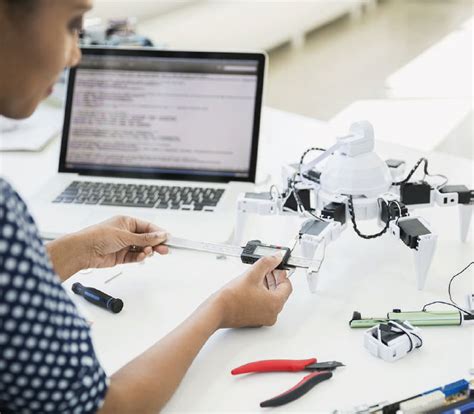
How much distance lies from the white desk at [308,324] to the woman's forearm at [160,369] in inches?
1.6

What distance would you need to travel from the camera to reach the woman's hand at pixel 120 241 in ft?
3.58

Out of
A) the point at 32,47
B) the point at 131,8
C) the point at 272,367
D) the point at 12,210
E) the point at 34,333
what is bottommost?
the point at 272,367

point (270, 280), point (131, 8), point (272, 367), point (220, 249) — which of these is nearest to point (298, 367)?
point (272, 367)

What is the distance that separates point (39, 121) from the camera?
1.84m

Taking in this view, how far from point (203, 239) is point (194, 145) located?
26cm

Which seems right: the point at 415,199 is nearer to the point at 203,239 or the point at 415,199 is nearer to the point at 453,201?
the point at 453,201

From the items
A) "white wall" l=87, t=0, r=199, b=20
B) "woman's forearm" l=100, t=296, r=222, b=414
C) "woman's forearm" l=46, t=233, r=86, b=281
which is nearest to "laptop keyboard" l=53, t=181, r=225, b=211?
"woman's forearm" l=46, t=233, r=86, b=281

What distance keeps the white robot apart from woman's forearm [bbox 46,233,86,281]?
28 centimetres

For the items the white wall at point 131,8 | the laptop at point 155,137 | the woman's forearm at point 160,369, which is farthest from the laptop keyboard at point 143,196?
the white wall at point 131,8

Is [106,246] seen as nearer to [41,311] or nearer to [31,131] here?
[41,311]

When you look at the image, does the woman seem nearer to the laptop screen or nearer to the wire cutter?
the wire cutter

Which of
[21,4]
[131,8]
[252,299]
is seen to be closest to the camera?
[21,4]

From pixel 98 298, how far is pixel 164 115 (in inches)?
19.7

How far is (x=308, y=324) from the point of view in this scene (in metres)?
0.99
